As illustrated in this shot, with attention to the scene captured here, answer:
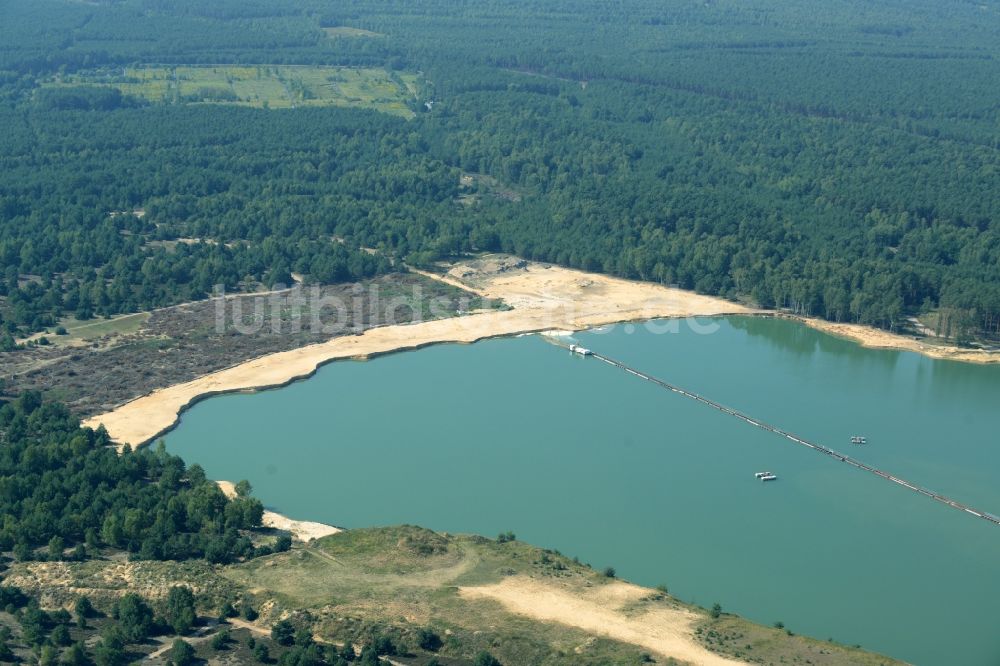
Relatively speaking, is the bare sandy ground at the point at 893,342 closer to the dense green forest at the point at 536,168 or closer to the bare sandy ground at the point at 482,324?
the dense green forest at the point at 536,168

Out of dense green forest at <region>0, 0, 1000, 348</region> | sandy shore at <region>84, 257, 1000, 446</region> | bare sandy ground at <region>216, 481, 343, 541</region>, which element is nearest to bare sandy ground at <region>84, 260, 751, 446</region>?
sandy shore at <region>84, 257, 1000, 446</region>

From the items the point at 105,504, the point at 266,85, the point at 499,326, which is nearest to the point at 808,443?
the point at 499,326

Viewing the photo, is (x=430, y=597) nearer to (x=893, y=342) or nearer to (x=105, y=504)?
(x=105, y=504)

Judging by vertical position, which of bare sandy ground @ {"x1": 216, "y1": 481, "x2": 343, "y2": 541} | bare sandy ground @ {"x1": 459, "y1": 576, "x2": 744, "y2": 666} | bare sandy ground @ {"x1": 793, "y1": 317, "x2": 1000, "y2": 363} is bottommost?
bare sandy ground @ {"x1": 216, "y1": 481, "x2": 343, "y2": 541}

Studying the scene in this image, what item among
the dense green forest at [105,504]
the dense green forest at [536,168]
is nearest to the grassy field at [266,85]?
the dense green forest at [536,168]

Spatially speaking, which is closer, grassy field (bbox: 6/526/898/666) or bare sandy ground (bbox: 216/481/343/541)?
grassy field (bbox: 6/526/898/666)

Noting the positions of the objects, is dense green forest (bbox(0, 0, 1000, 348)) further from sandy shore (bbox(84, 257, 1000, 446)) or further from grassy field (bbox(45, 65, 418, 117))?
grassy field (bbox(45, 65, 418, 117))

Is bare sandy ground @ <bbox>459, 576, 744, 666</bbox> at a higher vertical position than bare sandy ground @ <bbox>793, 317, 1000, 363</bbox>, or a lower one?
lower
